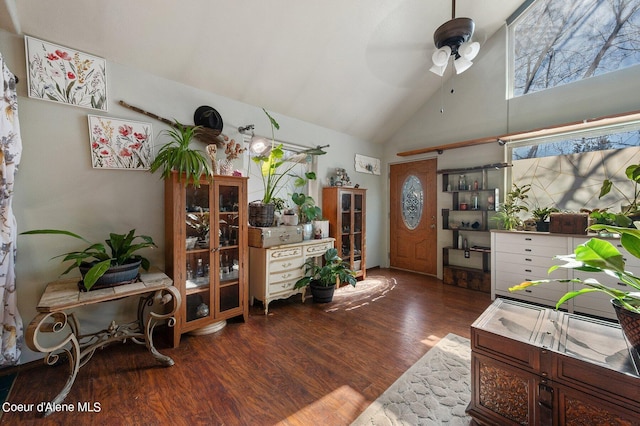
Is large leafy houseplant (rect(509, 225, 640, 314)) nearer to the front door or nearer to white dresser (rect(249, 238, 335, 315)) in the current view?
white dresser (rect(249, 238, 335, 315))

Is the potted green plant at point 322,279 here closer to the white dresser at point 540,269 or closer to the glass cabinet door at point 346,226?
the glass cabinet door at point 346,226

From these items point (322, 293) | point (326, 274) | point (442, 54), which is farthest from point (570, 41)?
point (322, 293)

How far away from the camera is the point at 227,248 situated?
2609 mm

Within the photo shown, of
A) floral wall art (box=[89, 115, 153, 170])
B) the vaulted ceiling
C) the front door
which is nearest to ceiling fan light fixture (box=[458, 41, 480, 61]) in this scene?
the vaulted ceiling

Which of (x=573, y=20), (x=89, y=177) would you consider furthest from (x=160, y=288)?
(x=573, y=20)

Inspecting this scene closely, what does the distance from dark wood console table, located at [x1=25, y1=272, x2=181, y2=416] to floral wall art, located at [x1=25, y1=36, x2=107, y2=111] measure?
1485 millimetres

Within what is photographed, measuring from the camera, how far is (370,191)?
16.3 feet

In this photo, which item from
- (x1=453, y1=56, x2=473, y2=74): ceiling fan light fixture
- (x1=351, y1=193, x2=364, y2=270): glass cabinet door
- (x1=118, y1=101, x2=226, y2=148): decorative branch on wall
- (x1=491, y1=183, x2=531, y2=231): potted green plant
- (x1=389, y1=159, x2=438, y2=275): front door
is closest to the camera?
(x1=453, y1=56, x2=473, y2=74): ceiling fan light fixture

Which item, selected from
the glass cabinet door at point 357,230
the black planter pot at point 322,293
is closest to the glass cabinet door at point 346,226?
the glass cabinet door at point 357,230

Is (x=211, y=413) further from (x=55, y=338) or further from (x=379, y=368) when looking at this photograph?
(x=55, y=338)

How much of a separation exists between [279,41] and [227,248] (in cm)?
225

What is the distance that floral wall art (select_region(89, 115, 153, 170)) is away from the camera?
2199 mm

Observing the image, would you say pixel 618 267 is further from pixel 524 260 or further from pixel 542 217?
pixel 542 217

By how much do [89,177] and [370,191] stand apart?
4.08 metres
